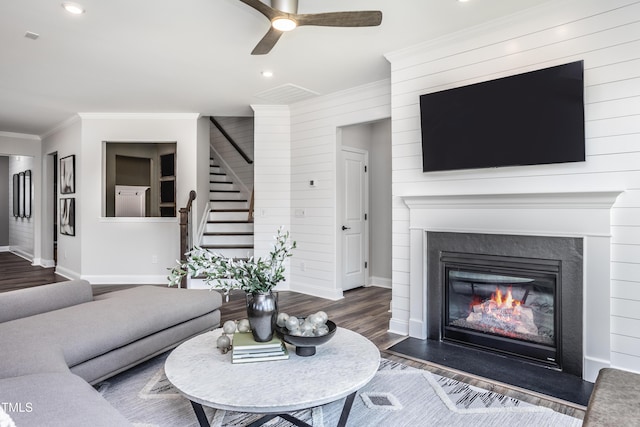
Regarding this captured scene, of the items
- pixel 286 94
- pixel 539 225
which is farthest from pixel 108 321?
pixel 286 94

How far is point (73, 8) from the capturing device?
2758 millimetres

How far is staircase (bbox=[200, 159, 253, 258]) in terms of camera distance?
5.92 metres

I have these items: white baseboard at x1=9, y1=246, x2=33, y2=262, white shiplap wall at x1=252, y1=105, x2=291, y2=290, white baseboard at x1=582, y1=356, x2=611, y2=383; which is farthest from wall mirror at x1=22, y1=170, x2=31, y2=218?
white baseboard at x1=582, y1=356, x2=611, y2=383

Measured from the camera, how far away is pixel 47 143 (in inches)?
287

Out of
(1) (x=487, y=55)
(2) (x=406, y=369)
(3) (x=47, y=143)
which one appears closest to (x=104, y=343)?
(2) (x=406, y=369)

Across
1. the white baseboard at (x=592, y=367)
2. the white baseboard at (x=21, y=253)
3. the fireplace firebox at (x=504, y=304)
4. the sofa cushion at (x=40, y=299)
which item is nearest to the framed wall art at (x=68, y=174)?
the white baseboard at (x=21, y=253)

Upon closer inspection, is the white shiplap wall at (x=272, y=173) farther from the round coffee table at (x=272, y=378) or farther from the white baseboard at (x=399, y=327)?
the round coffee table at (x=272, y=378)

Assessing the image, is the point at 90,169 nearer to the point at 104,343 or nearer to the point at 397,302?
the point at 104,343

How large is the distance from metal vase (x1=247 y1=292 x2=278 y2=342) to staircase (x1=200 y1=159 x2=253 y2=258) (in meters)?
3.67

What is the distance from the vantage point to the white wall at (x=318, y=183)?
4832 mm

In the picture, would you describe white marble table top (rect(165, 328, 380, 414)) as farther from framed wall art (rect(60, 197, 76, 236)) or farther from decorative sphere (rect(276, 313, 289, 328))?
framed wall art (rect(60, 197, 76, 236))

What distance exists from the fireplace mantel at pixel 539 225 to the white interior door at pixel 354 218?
1.82 metres

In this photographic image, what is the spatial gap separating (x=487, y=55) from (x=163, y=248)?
5.12 meters

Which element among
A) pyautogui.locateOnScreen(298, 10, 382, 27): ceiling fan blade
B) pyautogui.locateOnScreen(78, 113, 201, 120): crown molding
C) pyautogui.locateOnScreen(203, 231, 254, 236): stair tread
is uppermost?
pyautogui.locateOnScreen(78, 113, 201, 120): crown molding
